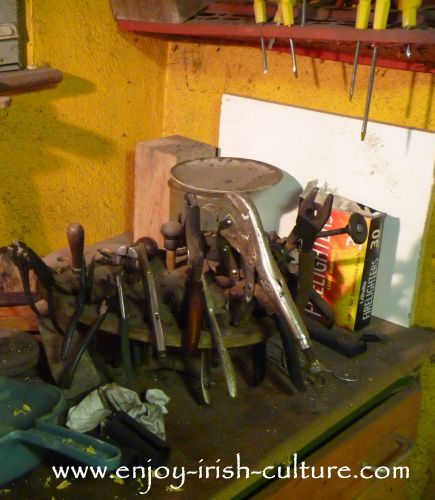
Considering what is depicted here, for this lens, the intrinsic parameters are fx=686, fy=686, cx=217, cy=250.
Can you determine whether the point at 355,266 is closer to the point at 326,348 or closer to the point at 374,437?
the point at 326,348

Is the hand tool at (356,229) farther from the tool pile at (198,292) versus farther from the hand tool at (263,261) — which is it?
the hand tool at (263,261)

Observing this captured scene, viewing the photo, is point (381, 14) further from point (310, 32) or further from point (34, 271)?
point (34, 271)

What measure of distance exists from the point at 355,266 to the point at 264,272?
29cm

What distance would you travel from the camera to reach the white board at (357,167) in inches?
46.8

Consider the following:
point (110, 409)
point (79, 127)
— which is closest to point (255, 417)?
point (110, 409)

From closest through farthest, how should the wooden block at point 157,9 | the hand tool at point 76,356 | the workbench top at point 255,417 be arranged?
the workbench top at point 255,417 → the hand tool at point 76,356 → the wooden block at point 157,9

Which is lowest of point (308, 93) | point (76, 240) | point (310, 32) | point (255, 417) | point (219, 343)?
point (255, 417)

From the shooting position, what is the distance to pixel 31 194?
4.62 ft

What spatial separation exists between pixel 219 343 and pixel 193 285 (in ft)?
0.30

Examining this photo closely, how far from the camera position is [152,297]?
0.98m

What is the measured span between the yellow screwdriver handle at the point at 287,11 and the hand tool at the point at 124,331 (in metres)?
0.49

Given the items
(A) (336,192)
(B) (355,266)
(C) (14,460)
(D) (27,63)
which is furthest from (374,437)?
(D) (27,63)

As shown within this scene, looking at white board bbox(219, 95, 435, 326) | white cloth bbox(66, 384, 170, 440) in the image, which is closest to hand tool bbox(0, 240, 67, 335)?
white cloth bbox(66, 384, 170, 440)

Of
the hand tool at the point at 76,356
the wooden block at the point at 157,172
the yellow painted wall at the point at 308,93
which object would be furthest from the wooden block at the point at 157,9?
the hand tool at the point at 76,356
